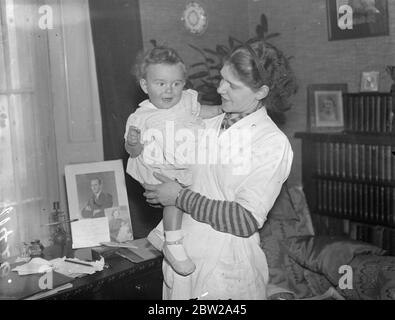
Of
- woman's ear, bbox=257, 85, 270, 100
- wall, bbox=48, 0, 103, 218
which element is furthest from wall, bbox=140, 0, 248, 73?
woman's ear, bbox=257, 85, 270, 100

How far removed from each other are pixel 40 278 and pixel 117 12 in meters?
1.02

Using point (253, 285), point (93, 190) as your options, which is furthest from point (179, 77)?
point (93, 190)

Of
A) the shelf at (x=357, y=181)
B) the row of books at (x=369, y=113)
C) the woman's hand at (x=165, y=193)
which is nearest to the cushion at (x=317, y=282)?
the shelf at (x=357, y=181)

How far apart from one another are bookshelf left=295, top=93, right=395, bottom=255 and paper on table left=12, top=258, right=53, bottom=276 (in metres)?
1.45

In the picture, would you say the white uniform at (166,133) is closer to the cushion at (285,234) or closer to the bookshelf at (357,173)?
the cushion at (285,234)

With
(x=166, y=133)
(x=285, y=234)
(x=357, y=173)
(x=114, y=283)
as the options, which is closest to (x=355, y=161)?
(x=357, y=173)

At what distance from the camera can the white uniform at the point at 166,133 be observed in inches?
51.9

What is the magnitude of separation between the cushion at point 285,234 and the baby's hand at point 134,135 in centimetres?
110

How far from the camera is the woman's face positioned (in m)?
1.18

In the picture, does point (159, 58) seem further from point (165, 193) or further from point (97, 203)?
point (97, 203)

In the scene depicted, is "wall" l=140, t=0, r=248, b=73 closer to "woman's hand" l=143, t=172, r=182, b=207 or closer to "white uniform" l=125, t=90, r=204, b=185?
"white uniform" l=125, t=90, r=204, b=185

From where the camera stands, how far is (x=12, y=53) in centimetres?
174
